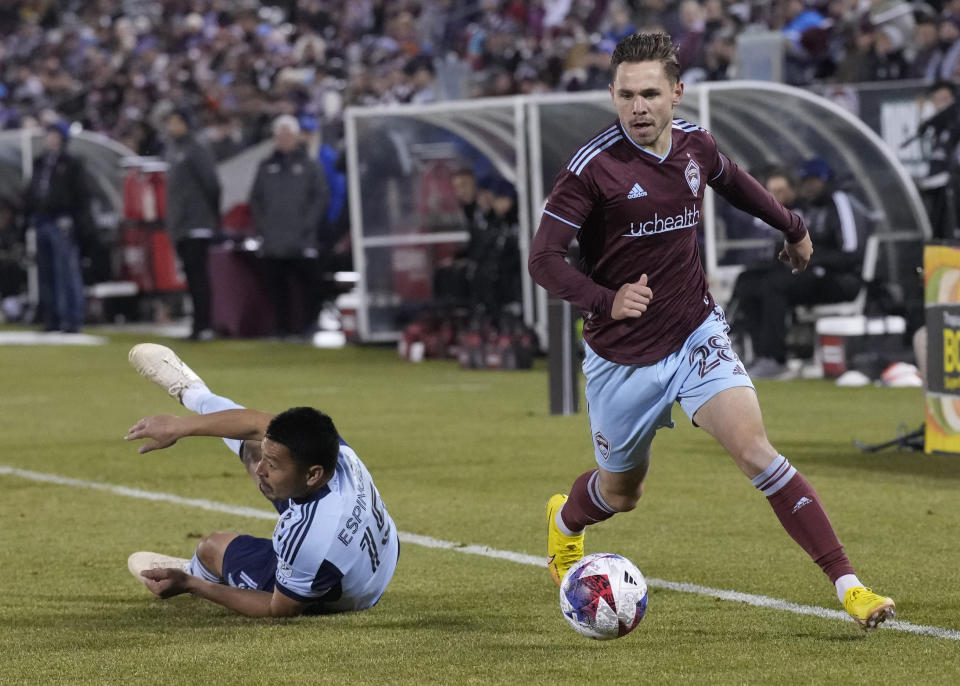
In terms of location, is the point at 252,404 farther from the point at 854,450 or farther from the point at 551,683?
the point at 551,683

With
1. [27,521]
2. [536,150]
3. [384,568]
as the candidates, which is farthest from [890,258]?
[384,568]

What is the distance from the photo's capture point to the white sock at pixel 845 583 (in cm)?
565

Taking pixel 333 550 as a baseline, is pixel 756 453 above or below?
above

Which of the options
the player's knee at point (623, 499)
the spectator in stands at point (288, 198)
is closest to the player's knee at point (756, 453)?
the player's knee at point (623, 499)

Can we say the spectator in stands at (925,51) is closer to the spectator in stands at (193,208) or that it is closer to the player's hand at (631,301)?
the spectator in stands at (193,208)

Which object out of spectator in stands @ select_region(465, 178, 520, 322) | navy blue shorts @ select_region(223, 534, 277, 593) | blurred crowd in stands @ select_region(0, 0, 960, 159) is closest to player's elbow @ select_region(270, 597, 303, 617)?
navy blue shorts @ select_region(223, 534, 277, 593)

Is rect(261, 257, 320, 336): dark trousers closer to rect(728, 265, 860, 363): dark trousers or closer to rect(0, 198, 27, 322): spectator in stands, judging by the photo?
rect(0, 198, 27, 322): spectator in stands

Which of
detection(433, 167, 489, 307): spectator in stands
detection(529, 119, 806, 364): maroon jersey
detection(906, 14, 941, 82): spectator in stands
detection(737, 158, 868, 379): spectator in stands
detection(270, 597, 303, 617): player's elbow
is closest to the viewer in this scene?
detection(529, 119, 806, 364): maroon jersey

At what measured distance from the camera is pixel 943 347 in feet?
33.7

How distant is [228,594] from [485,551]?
1.68 m

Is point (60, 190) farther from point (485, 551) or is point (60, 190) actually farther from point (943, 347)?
point (485, 551)

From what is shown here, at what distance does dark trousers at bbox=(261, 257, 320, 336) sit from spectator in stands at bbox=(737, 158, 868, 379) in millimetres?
7518

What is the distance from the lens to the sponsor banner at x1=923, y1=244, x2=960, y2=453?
1016cm

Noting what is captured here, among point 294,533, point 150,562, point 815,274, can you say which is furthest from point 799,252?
point 815,274
